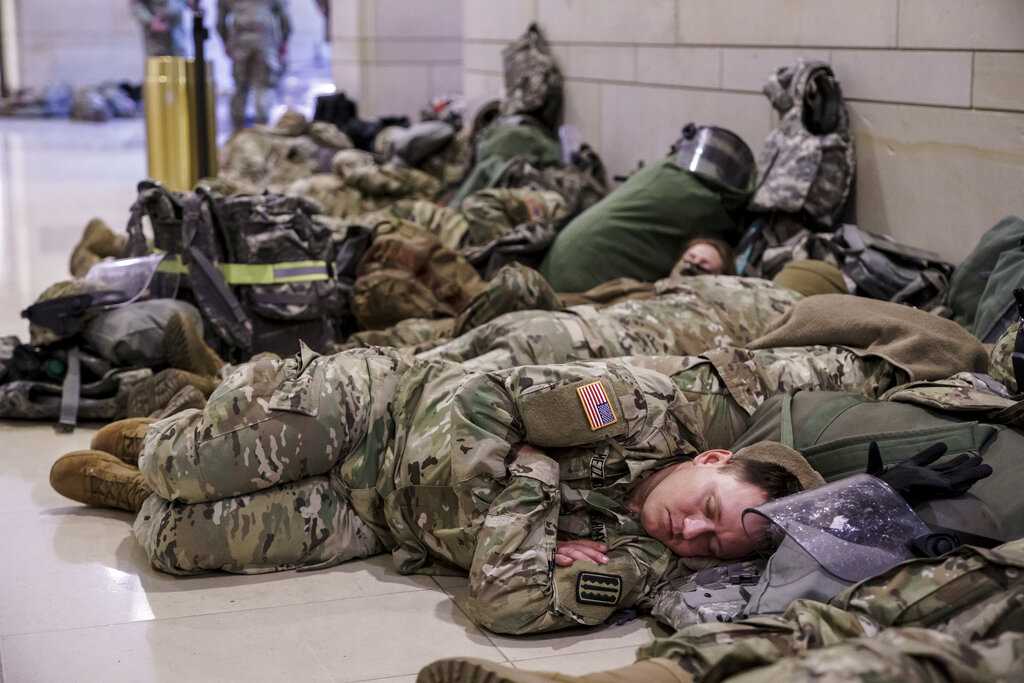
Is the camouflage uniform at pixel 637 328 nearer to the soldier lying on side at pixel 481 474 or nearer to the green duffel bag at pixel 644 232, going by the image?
the soldier lying on side at pixel 481 474

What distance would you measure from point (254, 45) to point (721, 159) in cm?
790

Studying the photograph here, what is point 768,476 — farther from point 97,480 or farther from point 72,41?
point 72,41

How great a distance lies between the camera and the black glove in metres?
2.40

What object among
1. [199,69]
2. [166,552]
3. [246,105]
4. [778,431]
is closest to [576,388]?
[778,431]

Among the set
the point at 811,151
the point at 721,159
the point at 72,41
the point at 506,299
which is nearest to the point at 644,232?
the point at 721,159

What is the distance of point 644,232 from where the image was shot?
15.9 ft

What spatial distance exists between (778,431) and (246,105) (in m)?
10.5

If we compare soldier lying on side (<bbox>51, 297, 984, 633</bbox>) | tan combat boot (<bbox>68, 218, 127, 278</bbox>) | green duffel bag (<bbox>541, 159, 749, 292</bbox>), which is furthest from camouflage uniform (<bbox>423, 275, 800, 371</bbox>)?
tan combat boot (<bbox>68, 218, 127, 278</bbox>)

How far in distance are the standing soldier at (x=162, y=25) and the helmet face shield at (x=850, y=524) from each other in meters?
13.8

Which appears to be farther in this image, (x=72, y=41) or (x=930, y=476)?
(x=72, y=41)

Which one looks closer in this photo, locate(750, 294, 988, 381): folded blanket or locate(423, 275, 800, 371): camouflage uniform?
locate(750, 294, 988, 381): folded blanket

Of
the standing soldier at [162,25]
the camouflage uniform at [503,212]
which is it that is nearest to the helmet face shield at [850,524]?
the camouflage uniform at [503,212]

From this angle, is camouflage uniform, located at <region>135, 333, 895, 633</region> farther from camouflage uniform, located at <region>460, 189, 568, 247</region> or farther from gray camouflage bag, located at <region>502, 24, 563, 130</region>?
gray camouflage bag, located at <region>502, 24, 563, 130</region>

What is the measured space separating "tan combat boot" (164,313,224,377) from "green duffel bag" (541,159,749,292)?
1483 millimetres
